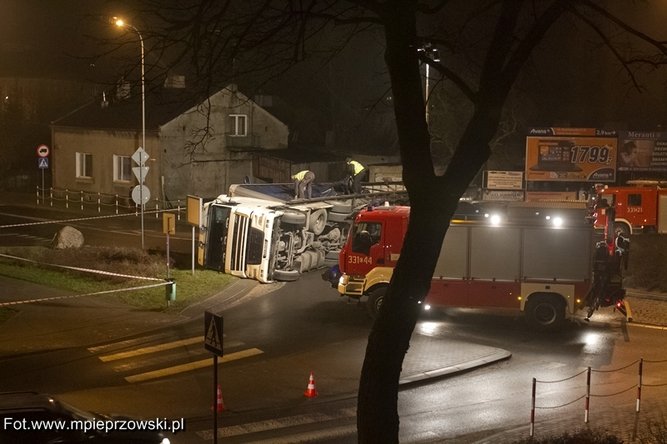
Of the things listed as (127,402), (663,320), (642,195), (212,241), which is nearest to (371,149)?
(642,195)

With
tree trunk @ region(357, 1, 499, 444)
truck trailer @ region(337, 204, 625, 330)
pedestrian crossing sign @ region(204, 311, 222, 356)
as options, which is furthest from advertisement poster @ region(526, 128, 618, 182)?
tree trunk @ region(357, 1, 499, 444)

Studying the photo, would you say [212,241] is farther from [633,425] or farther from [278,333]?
[633,425]

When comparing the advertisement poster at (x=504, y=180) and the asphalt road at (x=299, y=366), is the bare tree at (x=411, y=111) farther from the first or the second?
the advertisement poster at (x=504, y=180)

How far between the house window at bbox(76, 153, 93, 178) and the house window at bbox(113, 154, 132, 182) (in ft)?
6.65

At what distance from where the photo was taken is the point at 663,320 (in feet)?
67.4

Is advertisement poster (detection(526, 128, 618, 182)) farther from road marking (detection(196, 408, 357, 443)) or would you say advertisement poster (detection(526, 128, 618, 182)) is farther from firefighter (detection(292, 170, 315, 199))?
road marking (detection(196, 408, 357, 443))

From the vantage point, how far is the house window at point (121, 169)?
1721 inches

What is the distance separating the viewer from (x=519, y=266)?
1948cm

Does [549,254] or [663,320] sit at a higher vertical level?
[549,254]

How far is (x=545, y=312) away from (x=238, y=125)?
1138 inches

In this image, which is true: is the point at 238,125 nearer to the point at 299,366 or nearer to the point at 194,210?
the point at 194,210

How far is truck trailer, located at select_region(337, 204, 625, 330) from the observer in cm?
1922

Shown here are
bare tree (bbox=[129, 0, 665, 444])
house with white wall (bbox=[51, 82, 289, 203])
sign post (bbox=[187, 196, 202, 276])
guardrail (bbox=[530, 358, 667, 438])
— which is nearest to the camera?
bare tree (bbox=[129, 0, 665, 444])

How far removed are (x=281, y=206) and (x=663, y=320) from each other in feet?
33.6
